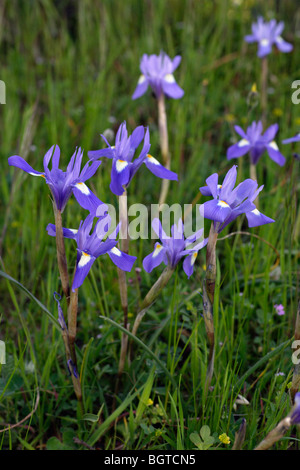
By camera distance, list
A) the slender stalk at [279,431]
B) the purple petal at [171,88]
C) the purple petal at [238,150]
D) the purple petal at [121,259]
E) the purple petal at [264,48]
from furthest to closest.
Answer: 1. the purple petal at [264,48]
2. the purple petal at [171,88]
3. the purple petal at [238,150]
4. the purple petal at [121,259]
5. the slender stalk at [279,431]

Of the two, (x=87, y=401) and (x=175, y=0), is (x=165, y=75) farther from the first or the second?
(x=175, y=0)

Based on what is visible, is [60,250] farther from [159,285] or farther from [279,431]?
[279,431]

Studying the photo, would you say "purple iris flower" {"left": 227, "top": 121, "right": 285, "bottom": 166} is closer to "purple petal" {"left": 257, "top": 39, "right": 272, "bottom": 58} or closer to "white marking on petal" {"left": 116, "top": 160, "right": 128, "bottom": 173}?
"white marking on petal" {"left": 116, "top": 160, "right": 128, "bottom": 173}

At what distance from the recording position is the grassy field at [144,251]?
1.84 m

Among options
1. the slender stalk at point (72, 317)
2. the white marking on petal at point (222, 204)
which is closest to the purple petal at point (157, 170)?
the white marking on petal at point (222, 204)

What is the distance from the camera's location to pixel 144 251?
268 cm

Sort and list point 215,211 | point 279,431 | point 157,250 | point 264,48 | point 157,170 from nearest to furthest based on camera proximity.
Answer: point 279,431
point 215,211
point 157,250
point 157,170
point 264,48

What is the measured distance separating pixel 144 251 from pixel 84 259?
1.14 m

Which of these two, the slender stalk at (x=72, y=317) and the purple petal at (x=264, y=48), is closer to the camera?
the slender stalk at (x=72, y=317)

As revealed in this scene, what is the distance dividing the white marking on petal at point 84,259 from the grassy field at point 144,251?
19 cm

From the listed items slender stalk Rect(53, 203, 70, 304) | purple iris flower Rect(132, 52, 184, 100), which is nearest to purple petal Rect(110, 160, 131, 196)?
slender stalk Rect(53, 203, 70, 304)

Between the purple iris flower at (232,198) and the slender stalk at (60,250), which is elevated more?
the purple iris flower at (232,198)

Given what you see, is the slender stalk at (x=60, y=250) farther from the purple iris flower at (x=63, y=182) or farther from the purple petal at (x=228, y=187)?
the purple petal at (x=228, y=187)

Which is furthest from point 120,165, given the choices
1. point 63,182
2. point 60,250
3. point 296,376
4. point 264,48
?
point 264,48
